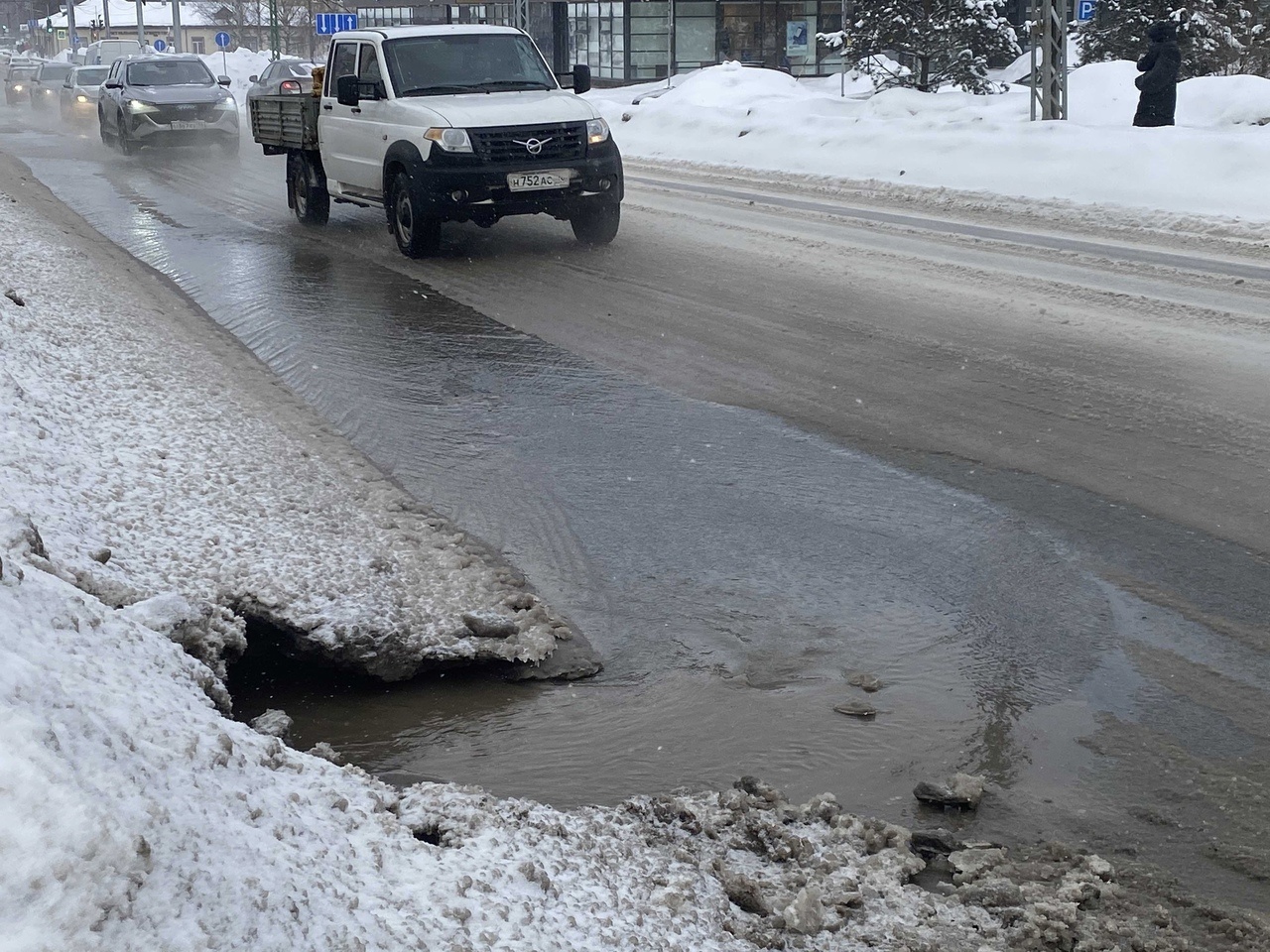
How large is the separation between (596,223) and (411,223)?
5.84 feet

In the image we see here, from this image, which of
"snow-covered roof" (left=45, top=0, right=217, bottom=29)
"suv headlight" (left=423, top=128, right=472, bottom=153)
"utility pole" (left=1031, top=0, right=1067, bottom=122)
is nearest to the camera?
"suv headlight" (left=423, top=128, right=472, bottom=153)

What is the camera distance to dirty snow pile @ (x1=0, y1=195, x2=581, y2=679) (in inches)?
160

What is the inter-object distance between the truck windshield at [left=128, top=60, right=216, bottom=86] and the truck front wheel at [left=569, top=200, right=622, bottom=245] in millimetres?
16619

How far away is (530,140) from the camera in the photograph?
11828 mm

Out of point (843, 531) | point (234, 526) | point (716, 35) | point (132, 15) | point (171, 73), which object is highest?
point (132, 15)

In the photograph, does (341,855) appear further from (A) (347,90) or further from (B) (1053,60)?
(B) (1053,60)

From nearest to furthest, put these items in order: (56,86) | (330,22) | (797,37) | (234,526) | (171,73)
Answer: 1. (234,526)
2. (171,73)
3. (56,86)
4. (330,22)
5. (797,37)

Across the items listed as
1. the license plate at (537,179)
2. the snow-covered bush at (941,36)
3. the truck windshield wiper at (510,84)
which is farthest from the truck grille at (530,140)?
the snow-covered bush at (941,36)

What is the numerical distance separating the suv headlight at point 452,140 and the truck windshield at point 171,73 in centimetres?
1674

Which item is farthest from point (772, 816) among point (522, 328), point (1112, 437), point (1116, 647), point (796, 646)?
point (522, 328)

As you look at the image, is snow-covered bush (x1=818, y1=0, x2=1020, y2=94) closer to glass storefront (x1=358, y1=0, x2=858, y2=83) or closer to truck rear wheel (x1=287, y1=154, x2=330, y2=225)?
truck rear wheel (x1=287, y1=154, x2=330, y2=225)

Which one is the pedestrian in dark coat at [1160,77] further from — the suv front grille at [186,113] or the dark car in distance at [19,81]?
the dark car in distance at [19,81]

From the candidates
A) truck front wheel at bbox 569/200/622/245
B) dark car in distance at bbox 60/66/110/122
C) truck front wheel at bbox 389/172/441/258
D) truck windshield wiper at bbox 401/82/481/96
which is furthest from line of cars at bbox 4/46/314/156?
truck front wheel at bbox 569/200/622/245

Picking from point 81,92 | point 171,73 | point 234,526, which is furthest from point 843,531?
point 81,92
